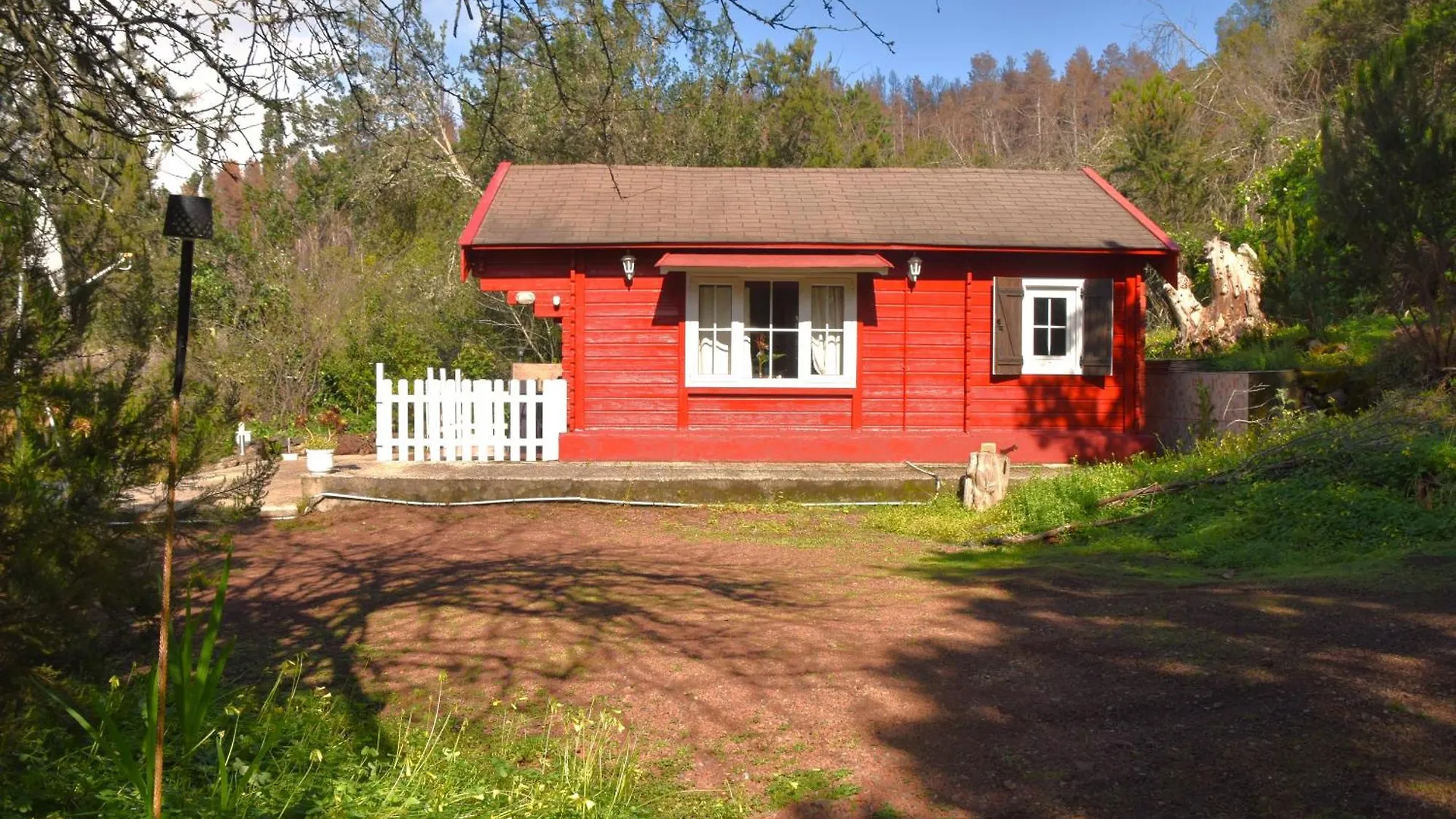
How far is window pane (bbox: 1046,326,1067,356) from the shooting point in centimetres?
1433

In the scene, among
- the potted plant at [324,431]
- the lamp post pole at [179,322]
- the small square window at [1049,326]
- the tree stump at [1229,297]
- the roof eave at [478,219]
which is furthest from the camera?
the tree stump at [1229,297]

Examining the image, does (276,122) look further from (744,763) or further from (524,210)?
(524,210)

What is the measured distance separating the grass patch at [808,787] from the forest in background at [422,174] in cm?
247

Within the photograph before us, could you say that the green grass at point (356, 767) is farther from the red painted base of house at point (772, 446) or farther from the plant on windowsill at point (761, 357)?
the plant on windowsill at point (761, 357)

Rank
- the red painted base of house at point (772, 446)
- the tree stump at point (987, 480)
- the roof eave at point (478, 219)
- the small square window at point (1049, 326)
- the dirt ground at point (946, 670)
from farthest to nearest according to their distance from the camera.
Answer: the small square window at point (1049, 326) → the red painted base of house at point (772, 446) → the roof eave at point (478, 219) → the tree stump at point (987, 480) → the dirt ground at point (946, 670)

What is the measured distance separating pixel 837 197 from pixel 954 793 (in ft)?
39.7

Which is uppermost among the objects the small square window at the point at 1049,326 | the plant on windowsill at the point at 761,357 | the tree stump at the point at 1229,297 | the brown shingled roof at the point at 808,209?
the brown shingled roof at the point at 808,209

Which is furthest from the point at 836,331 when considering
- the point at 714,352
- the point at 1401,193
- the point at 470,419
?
the point at 1401,193

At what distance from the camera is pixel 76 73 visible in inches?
218

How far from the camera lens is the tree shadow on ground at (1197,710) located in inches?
159

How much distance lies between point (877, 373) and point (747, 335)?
1.65 m

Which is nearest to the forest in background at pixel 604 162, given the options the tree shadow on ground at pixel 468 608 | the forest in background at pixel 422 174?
the forest in background at pixel 422 174

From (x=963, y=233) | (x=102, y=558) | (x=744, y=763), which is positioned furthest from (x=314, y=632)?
(x=963, y=233)

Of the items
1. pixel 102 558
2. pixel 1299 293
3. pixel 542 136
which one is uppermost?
pixel 542 136
